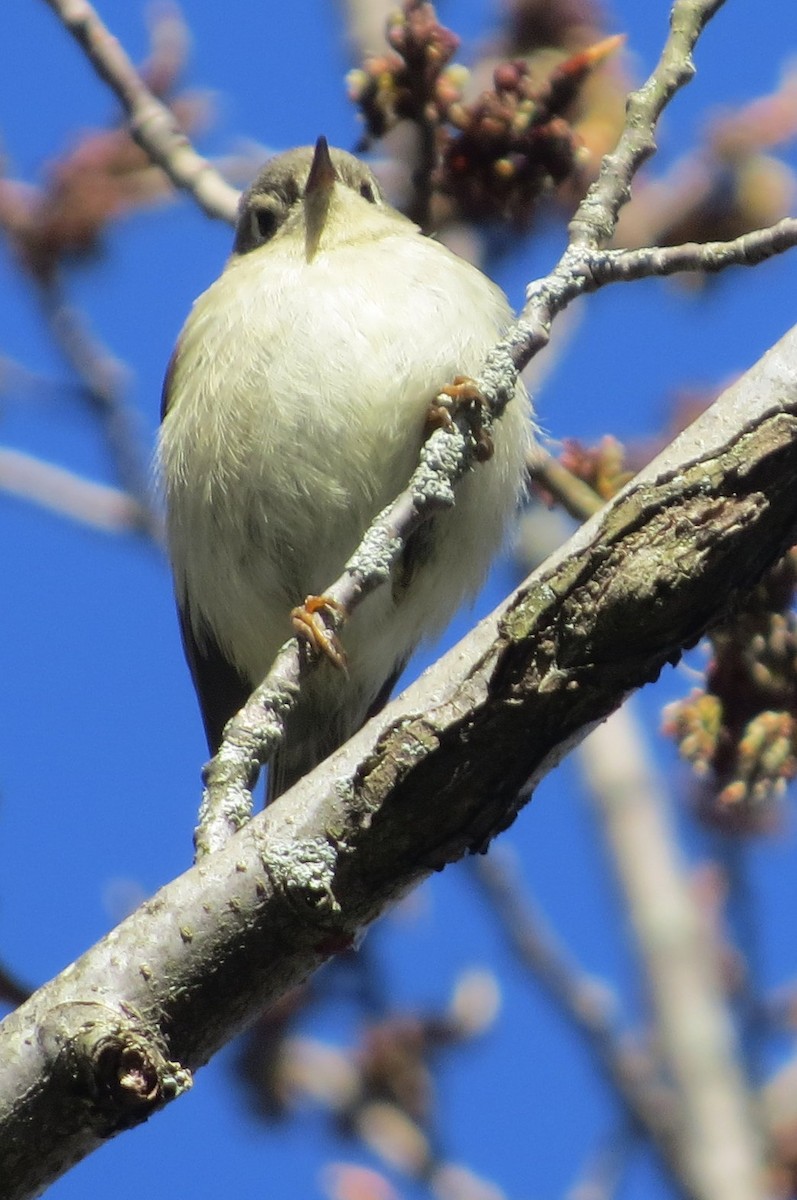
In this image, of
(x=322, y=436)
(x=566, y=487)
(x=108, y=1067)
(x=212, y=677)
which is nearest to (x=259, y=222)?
(x=322, y=436)

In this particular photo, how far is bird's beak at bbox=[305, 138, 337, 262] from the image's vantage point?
13.7ft

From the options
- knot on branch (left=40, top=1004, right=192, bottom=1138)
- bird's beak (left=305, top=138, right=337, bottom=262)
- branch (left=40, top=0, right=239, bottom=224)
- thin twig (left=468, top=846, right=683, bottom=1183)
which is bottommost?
knot on branch (left=40, top=1004, right=192, bottom=1138)

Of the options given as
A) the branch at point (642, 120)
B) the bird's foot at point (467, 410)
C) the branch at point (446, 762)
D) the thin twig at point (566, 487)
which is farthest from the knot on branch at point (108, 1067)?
the thin twig at point (566, 487)

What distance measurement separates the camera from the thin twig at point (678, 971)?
153 inches

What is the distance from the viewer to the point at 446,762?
2037mm

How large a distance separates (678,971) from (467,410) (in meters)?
1.98

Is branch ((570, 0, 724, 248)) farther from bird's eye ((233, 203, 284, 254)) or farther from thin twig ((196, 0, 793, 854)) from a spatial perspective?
bird's eye ((233, 203, 284, 254))

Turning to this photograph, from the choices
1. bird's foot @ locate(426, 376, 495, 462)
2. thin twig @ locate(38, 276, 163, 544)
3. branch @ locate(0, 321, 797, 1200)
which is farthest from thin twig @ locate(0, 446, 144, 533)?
branch @ locate(0, 321, 797, 1200)

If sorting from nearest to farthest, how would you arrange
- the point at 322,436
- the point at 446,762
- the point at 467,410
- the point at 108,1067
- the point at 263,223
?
the point at 108,1067 → the point at 446,762 → the point at 467,410 → the point at 322,436 → the point at 263,223

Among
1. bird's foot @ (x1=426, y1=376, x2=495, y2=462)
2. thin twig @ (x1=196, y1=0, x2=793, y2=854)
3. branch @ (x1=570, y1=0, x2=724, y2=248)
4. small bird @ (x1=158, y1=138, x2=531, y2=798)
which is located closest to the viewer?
thin twig @ (x1=196, y1=0, x2=793, y2=854)

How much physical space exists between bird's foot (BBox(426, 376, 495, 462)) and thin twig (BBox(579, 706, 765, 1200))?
56.5 inches

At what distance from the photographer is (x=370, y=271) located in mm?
3826

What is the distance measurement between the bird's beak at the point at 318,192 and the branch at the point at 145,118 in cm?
33

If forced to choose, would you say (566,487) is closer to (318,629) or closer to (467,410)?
(467,410)
